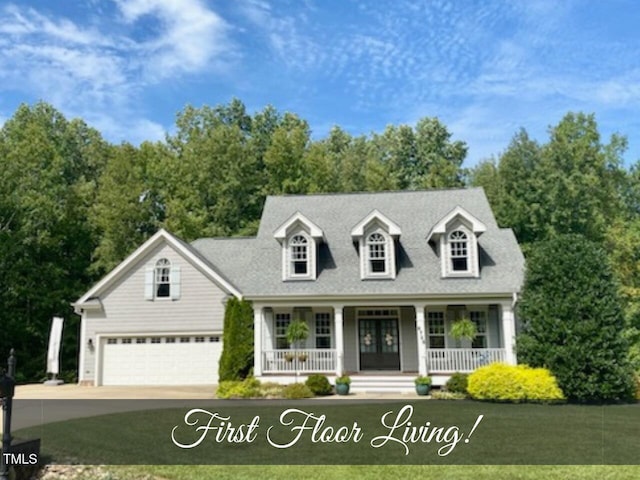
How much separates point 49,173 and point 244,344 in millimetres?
20248

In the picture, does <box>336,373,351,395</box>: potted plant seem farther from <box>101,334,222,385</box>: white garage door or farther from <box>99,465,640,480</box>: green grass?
<box>99,465,640,480</box>: green grass

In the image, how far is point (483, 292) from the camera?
18.4 metres

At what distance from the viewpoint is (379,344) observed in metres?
20.4

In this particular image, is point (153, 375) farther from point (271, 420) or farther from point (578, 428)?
point (578, 428)

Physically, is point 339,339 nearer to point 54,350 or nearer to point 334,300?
point 334,300

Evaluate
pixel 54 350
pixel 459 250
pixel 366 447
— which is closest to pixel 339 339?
pixel 459 250

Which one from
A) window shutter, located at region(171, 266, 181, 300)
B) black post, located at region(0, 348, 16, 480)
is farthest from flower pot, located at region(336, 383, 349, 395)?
black post, located at region(0, 348, 16, 480)

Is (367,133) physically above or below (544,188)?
above

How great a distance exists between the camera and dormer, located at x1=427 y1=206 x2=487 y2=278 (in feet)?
63.9

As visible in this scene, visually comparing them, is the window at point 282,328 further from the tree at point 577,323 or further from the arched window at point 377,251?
the tree at point 577,323

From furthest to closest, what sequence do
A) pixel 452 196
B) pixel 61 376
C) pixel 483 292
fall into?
pixel 61 376 → pixel 452 196 → pixel 483 292

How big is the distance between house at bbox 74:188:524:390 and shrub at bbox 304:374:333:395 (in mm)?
911

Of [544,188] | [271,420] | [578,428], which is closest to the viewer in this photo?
[578,428]

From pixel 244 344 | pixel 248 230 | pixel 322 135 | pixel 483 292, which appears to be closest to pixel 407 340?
pixel 483 292
